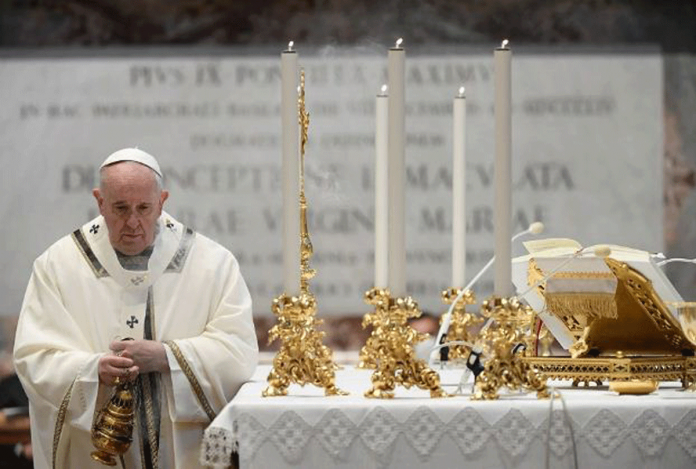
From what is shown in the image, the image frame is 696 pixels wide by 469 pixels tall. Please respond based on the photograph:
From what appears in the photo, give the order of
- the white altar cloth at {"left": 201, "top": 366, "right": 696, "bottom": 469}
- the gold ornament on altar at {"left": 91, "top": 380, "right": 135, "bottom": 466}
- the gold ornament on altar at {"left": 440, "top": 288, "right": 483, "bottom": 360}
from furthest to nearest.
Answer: the gold ornament on altar at {"left": 440, "top": 288, "right": 483, "bottom": 360} → the gold ornament on altar at {"left": 91, "top": 380, "right": 135, "bottom": 466} → the white altar cloth at {"left": 201, "top": 366, "right": 696, "bottom": 469}

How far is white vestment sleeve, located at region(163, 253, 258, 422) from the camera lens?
4.46m

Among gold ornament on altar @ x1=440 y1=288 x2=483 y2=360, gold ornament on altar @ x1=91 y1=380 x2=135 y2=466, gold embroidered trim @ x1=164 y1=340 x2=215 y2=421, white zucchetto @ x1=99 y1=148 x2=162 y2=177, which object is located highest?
white zucchetto @ x1=99 y1=148 x2=162 y2=177

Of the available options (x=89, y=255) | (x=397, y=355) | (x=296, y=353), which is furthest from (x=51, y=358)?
(x=397, y=355)

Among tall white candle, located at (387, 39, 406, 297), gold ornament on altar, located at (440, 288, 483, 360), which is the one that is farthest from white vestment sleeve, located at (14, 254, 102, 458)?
gold ornament on altar, located at (440, 288, 483, 360)

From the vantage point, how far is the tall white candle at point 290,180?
13.0 feet

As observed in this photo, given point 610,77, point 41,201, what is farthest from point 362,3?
point 41,201

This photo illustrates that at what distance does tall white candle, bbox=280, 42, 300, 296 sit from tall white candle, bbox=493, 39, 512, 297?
581mm

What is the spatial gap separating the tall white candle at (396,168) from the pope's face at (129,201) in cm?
105

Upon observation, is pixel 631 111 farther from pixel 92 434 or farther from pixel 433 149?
pixel 92 434

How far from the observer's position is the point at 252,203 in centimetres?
763

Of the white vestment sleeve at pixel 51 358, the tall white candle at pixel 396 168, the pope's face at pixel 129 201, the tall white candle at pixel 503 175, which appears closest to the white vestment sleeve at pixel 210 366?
the white vestment sleeve at pixel 51 358

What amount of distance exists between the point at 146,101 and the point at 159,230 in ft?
9.39

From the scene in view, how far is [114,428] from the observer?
4.33 meters

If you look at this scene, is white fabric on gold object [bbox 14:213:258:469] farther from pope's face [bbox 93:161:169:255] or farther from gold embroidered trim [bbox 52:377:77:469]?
pope's face [bbox 93:161:169:255]
